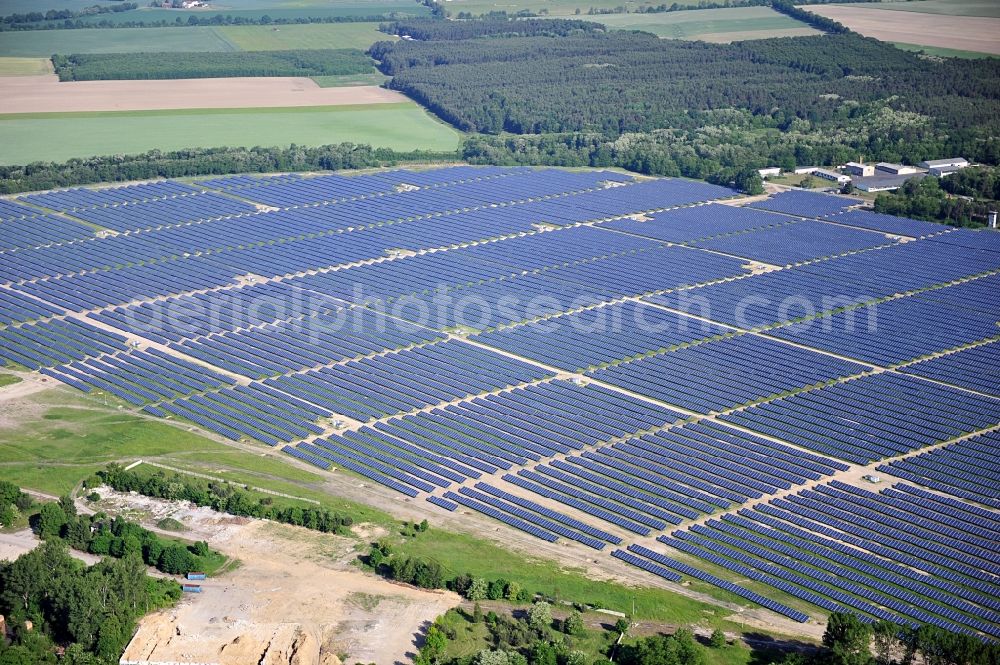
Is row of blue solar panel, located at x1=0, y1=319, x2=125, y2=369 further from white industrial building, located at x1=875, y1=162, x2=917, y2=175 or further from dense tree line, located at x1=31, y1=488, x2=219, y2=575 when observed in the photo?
white industrial building, located at x1=875, y1=162, x2=917, y2=175

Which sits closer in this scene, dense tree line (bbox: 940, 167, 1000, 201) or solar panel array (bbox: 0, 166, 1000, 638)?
solar panel array (bbox: 0, 166, 1000, 638)

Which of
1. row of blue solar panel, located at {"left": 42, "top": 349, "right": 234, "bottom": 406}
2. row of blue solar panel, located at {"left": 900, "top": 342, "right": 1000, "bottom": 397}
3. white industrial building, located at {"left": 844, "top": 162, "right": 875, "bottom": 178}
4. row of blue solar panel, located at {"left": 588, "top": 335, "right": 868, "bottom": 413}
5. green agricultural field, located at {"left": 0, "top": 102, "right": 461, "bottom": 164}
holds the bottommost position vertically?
row of blue solar panel, located at {"left": 900, "top": 342, "right": 1000, "bottom": 397}

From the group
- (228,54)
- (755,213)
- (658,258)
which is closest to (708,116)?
(755,213)

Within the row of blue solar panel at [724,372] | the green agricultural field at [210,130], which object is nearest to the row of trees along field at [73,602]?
the row of blue solar panel at [724,372]

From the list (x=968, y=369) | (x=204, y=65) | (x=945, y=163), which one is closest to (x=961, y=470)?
(x=968, y=369)

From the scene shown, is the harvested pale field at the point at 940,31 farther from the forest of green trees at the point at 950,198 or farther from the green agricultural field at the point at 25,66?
the green agricultural field at the point at 25,66

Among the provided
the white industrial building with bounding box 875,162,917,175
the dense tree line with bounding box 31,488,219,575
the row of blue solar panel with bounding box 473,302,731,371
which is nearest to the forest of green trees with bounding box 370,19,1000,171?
the white industrial building with bounding box 875,162,917,175
